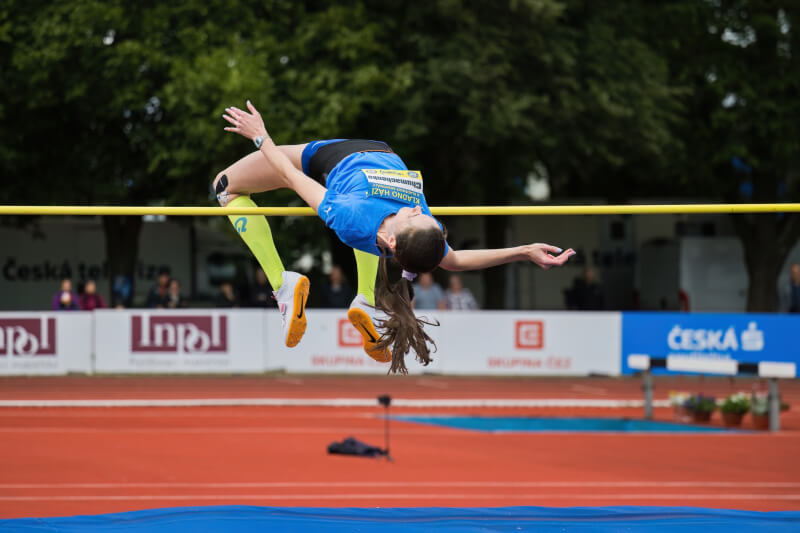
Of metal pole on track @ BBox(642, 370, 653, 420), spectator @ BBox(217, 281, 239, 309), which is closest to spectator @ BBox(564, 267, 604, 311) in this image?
metal pole on track @ BBox(642, 370, 653, 420)

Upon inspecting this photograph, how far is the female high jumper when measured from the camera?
435cm

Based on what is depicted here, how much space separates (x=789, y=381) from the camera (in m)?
15.9

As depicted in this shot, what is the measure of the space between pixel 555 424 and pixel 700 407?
178 cm

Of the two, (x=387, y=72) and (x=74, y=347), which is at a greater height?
(x=387, y=72)

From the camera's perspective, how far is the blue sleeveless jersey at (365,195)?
→ 172 inches

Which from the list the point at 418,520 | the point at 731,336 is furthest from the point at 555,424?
the point at 418,520

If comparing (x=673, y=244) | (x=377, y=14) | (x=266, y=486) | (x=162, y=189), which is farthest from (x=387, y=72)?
(x=673, y=244)

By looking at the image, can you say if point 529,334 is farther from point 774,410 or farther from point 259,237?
point 259,237

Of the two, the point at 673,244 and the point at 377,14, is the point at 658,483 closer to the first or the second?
the point at 377,14

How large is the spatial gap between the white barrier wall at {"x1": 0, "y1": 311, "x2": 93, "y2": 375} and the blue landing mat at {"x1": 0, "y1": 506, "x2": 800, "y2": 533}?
26.2ft

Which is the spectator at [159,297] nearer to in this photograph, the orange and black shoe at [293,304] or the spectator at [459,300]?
the spectator at [459,300]

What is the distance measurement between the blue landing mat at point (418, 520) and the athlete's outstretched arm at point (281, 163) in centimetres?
194

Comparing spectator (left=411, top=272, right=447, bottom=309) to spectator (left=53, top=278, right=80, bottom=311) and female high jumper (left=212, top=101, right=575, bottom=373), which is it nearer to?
spectator (left=53, top=278, right=80, bottom=311)

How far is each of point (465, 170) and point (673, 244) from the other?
7.03 metres
